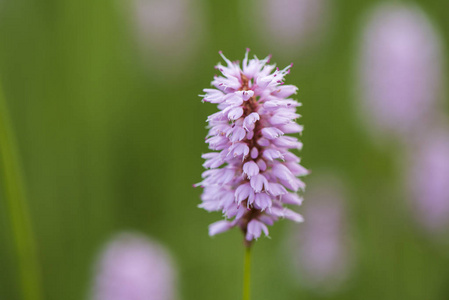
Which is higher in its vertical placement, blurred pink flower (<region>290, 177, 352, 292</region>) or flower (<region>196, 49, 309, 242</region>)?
flower (<region>196, 49, 309, 242</region>)

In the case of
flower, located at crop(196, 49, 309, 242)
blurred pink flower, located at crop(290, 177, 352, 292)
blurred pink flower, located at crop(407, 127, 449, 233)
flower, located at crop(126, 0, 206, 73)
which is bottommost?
blurred pink flower, located at crop(290, 177, 352, 292)

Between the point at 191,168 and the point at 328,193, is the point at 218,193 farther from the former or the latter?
the point at 191,168

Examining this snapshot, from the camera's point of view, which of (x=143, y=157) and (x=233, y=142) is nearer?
(x=233, y=142)

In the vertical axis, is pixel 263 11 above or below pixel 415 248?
above

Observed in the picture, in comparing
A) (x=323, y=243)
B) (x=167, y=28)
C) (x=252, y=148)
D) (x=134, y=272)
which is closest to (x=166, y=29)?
(x=167, y=28)

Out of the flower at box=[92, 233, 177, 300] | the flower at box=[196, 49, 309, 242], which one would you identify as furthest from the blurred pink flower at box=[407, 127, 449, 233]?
the flower at box=[196, 49, 309, 242]

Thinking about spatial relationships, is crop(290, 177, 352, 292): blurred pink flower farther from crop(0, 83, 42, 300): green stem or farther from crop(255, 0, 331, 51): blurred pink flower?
crop(0, 83, 42, 300): green stem

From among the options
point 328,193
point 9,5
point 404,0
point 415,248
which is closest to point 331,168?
point 328,193

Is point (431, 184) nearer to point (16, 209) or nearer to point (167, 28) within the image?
point (167, 28)
